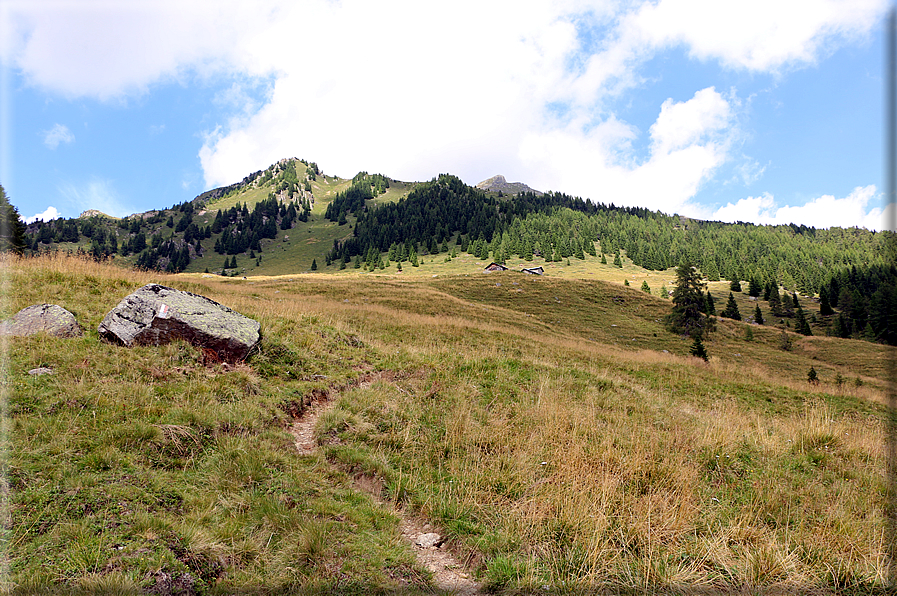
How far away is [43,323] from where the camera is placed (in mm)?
8445

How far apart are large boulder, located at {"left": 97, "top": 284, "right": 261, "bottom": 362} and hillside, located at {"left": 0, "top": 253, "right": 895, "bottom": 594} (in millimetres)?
513

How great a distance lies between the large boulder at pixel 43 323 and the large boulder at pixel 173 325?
0.55 metres

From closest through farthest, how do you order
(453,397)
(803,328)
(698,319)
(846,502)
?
(846,502)
(453,397)
(698,319)
(803,328)

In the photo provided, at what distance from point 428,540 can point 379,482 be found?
4.77 ft

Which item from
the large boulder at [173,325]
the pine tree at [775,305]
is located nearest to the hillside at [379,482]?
the large boulder at [173,325]

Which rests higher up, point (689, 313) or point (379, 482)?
point (379, 482)

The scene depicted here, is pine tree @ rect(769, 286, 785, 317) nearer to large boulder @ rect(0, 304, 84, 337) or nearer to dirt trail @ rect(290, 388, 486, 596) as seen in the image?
dirt trail @ rect(290, 388, 486, 596)

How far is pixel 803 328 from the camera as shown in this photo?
2680 inches

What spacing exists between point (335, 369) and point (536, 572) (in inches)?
349

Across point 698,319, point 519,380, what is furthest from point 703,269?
point 519,380

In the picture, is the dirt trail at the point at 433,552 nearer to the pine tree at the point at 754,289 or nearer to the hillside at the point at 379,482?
the hillside at the point at 379,482

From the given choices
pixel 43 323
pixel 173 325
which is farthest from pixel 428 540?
pixel 43 323

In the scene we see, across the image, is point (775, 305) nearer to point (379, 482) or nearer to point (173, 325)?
point (379, 482)

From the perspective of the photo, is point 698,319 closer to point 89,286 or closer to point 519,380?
point 519,380
